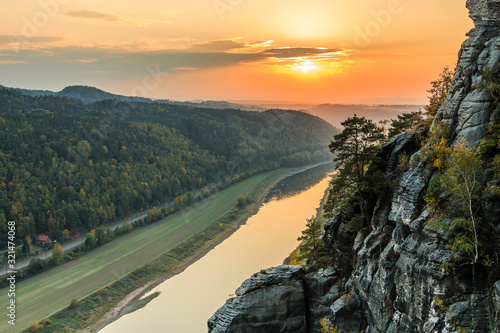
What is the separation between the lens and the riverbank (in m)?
41.4

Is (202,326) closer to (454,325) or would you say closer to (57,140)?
(454,325)

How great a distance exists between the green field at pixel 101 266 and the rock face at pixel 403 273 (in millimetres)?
24866

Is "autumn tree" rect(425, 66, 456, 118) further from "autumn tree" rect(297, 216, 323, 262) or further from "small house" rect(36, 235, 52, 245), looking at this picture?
"small house" rect(36, 235, 52, 245)

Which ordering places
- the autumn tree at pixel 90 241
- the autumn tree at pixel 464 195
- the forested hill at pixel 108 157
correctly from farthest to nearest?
the forested hill at pixel 108 157, the autumn tree at pixel 90 241, the autumn tree at pixel 464 195

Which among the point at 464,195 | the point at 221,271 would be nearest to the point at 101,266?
the point at 221,271

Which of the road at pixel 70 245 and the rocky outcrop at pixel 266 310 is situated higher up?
the rocky outcrop at pixel 266 310

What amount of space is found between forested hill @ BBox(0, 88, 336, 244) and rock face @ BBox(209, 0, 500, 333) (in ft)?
145

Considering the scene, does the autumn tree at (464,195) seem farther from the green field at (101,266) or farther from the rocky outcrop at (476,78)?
the green field at (101,266)

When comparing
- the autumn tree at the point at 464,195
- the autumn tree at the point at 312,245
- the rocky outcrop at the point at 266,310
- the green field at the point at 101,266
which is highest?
the autumn tree at the point at 464,195

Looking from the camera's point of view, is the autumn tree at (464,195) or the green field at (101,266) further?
the green field at (101,266)

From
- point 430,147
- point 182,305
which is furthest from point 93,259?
point 430,147

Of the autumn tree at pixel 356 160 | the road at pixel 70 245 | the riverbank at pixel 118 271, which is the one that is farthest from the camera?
the road at pixel 70 245

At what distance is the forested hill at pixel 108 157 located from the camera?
62281 mm

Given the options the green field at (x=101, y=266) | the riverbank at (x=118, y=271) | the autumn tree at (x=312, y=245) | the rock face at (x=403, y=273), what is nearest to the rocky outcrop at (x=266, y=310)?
the rock face at (x=403, y=273)
